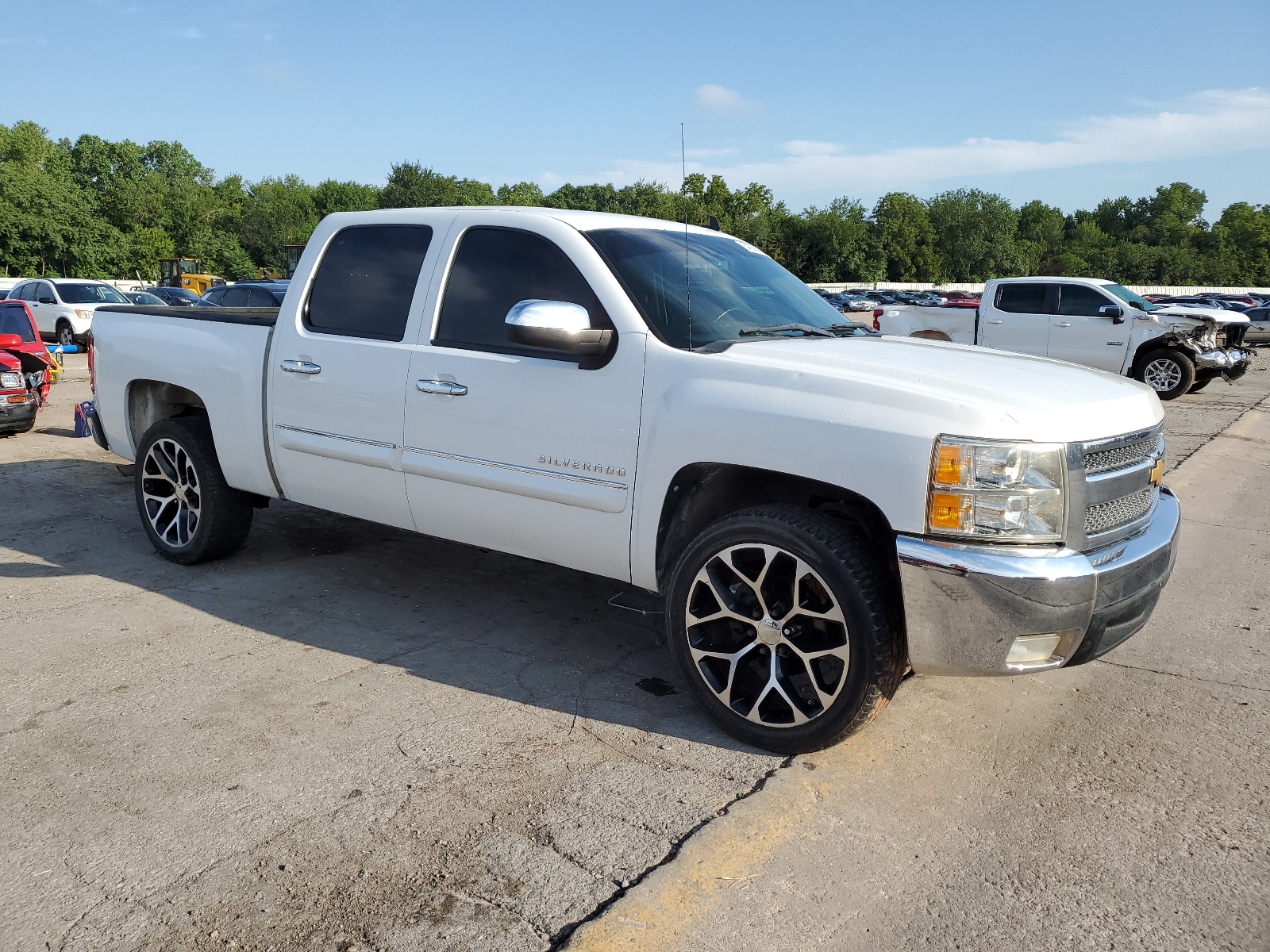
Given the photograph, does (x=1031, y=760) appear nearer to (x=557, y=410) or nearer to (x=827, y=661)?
(x=827, y=661)

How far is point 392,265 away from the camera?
455cm

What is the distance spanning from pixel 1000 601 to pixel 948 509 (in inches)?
12.6

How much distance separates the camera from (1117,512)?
3316 mm

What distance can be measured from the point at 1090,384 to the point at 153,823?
3423 mm

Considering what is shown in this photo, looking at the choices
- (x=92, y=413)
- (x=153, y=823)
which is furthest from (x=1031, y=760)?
(x=92, y=413)

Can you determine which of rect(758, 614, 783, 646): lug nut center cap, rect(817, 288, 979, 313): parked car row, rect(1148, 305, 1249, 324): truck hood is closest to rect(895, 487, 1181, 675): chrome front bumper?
rect(758, 614, 783, 646): lug nut center cap

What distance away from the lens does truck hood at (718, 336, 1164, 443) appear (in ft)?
9.87

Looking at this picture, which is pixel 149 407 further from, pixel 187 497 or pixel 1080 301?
pixel 1080 301

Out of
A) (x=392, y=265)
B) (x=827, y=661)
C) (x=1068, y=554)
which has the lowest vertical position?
(x=827, y=661)

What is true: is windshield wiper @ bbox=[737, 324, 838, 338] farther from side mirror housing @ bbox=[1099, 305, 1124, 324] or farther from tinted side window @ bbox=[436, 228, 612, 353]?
side mirror housing @ bbox=[1099, 305, 1124, 324]

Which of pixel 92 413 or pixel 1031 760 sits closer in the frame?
pixel 1031 760

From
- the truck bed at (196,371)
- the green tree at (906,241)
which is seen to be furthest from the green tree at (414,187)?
the truck bed at (196,371)

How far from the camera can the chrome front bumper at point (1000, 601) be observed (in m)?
2.95

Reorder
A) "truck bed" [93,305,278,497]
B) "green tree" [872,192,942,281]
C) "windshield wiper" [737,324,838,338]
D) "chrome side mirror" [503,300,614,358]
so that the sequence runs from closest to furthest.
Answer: "chrome side mirror" [503,300,614,358] → "windshield wiper" [737,324,838,338] → "truck bed" [93,305,278,497] → "green tree" [872,192,942,281]
